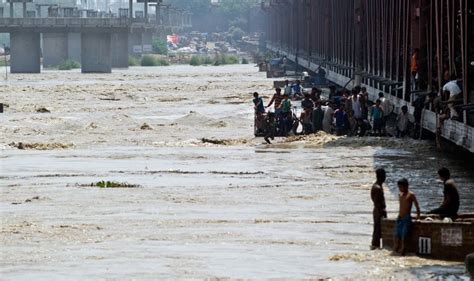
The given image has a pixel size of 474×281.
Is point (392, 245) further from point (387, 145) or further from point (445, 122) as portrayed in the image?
point (387, 145)

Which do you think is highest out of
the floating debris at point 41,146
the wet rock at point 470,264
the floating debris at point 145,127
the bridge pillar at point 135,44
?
the wet rock at point 470,264

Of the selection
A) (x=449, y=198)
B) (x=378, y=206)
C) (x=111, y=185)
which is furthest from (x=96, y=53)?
(x=449, y=198)

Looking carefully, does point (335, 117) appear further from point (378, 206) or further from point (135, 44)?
point (135, 44)

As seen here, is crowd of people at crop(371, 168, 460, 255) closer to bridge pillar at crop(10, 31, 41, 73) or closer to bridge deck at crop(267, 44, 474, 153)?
bridge deck at crop(267, 44, 474, 153)

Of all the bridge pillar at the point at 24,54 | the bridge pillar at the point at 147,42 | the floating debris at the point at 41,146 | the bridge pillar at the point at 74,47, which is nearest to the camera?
the floating debris at the point at 41,146

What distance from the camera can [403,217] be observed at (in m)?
18.7

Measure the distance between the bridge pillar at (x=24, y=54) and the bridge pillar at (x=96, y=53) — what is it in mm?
3686

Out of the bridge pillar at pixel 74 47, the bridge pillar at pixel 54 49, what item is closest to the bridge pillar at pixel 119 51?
the bridge pillar at pixel 54 49

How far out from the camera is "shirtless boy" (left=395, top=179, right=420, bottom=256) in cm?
1856

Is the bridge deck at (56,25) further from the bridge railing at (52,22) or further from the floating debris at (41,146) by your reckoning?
the floating debris at (41,146)

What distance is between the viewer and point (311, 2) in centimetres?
8688

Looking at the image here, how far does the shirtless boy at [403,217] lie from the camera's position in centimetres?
1856

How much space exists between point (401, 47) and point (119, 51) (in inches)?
3885

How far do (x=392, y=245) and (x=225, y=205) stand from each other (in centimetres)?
661
